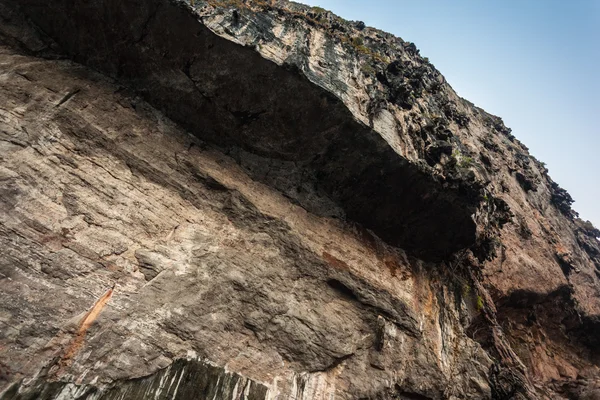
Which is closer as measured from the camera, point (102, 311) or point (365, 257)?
point (102, 311)

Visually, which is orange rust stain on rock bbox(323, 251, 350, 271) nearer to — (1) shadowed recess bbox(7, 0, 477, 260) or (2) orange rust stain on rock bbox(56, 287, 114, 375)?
(1) shadowed recess bbox(7, 0, 477, 260)

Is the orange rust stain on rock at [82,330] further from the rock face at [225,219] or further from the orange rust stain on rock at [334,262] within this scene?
the orange rust stain on rock at [334,262]

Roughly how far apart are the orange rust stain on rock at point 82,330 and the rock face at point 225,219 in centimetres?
3

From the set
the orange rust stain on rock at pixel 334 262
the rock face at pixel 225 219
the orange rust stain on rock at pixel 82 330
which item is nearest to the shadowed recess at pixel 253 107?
the rock face at pixel 225 219

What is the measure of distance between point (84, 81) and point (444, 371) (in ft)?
42.6

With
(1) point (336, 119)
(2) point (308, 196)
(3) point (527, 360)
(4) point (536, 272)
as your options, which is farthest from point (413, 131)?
(3) point (527, 360)

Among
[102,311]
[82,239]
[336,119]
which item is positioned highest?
[336,119]

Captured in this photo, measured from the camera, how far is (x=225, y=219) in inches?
372

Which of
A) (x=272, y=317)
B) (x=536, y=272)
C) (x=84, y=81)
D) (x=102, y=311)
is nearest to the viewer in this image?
(x=102, y=311)

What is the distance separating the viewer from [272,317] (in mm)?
8586

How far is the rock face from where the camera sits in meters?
6.91

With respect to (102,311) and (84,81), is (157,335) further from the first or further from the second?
(84,81)

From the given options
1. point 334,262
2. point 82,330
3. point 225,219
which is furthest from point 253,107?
point 82,330

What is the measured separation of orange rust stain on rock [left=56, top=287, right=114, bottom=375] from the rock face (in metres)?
0.03
